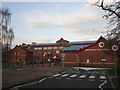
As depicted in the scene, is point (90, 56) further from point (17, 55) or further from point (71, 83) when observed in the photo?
point (71, 83)

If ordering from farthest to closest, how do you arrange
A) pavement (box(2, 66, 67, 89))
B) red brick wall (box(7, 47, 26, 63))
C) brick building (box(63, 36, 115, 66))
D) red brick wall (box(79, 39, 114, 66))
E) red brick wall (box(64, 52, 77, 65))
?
red brick wall (box(7, 47, 26, 63))
red brick wall (box(64, 52, 77, 65))
red brick wall (box(79, 39, 114, 66))
brick building (box(63, 36, 115, 66))
pavement (box(2, 66, 67, 89))

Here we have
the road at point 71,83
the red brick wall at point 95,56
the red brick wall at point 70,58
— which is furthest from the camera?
the red brick wall at point 70,58

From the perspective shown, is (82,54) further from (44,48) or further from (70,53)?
(44,48)

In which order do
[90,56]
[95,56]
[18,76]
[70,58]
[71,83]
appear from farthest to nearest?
[70,58] < [90,56] < [95,56] < [18,76] < [71,83]

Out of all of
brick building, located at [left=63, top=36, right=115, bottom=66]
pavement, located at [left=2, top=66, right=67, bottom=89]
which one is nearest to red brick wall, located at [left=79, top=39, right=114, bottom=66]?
brick building, located at [left=63, top=36, right=115, bottom=66]

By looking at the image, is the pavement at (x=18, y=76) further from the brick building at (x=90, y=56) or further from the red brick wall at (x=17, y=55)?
the red brick wall at (x=17, y=55)

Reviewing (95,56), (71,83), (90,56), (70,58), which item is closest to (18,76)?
(71,83)

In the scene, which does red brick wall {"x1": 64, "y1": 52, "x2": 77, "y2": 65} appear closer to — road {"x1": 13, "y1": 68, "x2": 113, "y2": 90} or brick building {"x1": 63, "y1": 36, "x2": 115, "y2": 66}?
brick building {"x1": 63, "y1": 36, "x2": 115, "y2": 66}

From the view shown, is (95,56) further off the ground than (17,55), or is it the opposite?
(17,55)

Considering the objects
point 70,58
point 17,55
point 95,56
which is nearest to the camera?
point 95,56

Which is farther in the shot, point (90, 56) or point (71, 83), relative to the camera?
point (90, 56)

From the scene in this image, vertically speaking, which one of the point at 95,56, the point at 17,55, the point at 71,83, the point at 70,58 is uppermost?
the point at 17,55

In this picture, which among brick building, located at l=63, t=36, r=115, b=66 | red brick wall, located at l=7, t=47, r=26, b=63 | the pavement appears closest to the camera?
the pavement

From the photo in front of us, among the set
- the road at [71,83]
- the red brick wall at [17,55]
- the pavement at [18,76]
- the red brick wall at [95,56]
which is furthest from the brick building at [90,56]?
the road at [71,83]
